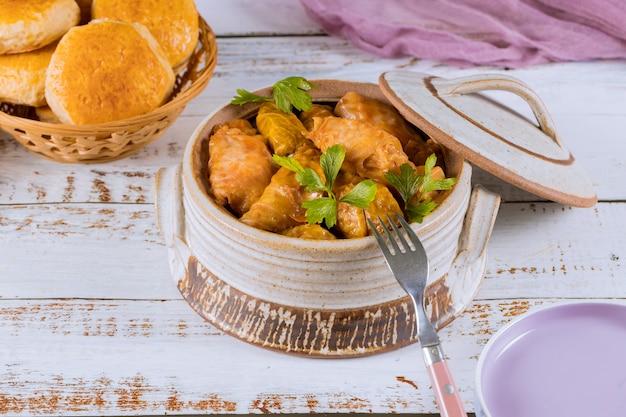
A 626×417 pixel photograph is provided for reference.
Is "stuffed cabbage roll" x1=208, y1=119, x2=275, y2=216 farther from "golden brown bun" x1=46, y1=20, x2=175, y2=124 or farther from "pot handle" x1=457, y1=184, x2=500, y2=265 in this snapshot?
"pot handle" x1=457, y1=184, x2=500, y2=265

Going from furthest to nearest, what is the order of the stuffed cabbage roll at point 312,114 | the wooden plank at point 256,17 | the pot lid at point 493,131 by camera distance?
the wooden plank at point 256,17
the stuffed cabbage roll at point 312,114
the pot lid at point 493,131

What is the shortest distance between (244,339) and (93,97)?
2.56ft

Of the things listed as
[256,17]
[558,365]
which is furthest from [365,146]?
[256,17]

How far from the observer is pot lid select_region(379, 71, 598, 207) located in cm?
181

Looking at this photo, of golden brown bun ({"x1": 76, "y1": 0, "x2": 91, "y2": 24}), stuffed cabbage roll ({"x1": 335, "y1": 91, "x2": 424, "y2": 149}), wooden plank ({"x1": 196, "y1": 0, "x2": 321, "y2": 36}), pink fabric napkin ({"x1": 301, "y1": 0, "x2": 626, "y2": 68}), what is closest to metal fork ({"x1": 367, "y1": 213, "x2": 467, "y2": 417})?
stuffed cabbage roll ({"x1": 335, "y1": 91, "x2": 424, "y2": 149})

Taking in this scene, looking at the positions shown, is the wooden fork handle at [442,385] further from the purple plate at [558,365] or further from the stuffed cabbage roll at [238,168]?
the stuffed cabbage roll at [238,168]

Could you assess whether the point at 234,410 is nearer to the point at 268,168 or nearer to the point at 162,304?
the point at 162,304

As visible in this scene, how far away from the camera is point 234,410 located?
5.62ft

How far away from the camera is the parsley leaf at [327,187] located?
169 centimetres

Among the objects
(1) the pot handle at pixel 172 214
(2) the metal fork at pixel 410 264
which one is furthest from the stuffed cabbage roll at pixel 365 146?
(1) the pot handle at pixel 172 214

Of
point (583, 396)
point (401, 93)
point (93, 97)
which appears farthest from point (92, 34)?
point (583, 396)

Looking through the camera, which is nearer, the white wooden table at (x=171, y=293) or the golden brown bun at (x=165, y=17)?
the white wooden table at (x=171, y=293)

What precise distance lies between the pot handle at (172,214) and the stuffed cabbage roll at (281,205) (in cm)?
31

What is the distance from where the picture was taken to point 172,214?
2.02 meters
